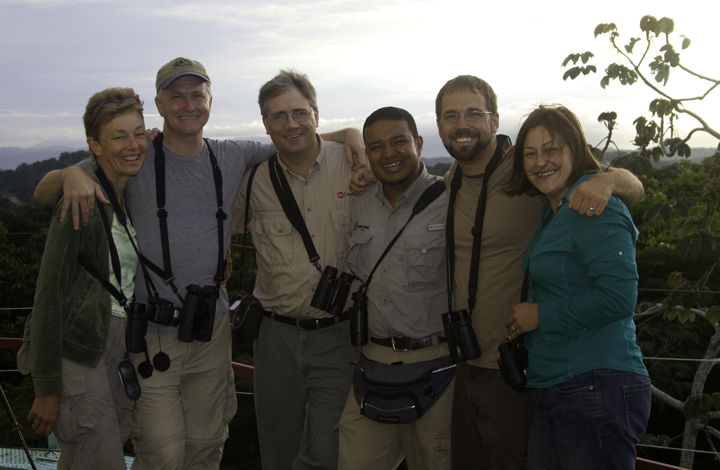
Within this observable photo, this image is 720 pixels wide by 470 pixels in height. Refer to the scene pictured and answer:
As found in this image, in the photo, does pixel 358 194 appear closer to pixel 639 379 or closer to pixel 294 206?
pixel 294 206

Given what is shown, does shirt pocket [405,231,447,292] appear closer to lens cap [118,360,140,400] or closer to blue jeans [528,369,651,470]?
blue jeans [528,369,651,470]

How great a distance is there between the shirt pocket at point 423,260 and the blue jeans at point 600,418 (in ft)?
2.35

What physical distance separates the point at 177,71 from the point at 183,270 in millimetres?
953

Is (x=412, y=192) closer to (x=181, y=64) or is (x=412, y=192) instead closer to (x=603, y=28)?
(x=181, y=64)

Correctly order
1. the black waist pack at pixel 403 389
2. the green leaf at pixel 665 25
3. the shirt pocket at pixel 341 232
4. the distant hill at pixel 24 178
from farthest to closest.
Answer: the distant hill at pixel 24 178, the green leaf at pixel 665 25, the shirt pocket at pixel 341 232, the black waist pack at pixel 403 389

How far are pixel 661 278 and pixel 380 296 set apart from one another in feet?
23.1

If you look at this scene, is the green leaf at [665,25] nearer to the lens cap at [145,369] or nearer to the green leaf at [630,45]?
the green leaf at [630,45]

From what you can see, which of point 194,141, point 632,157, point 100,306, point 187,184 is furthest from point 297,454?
point 632,157

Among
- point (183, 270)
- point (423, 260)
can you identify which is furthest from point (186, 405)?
point (423, 260)

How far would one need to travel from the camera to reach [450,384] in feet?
7.50

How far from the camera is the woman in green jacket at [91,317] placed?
6.54ft

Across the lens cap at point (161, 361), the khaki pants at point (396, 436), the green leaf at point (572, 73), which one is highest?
the green leaf at point (572, 73)

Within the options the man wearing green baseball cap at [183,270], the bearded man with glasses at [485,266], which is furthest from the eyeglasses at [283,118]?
the bearded man with glasses at [485,266]

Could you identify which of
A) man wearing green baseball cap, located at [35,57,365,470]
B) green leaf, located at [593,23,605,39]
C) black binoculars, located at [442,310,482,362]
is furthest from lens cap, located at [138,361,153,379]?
green leaf, located at [593,23,605,39]
